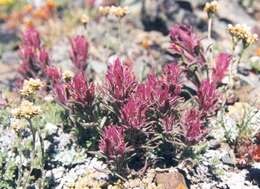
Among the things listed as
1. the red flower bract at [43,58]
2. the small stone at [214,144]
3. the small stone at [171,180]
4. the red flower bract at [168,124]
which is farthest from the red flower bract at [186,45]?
the red flower bract at [43,58]

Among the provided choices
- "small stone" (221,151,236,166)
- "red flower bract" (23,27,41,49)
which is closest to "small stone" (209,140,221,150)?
"small stone" (221,151,236,166)

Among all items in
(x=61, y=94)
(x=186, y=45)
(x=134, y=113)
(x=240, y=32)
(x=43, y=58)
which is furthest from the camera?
(x=43, y=58)

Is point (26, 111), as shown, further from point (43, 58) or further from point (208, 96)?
point (43, 58)

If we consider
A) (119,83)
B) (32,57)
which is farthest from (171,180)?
(32,57)

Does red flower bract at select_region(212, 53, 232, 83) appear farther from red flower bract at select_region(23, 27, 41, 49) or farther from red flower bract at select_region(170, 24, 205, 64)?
red flower bract at select_region(23, 27, 41, 49)

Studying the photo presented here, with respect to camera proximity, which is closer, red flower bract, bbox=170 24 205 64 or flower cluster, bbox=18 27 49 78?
red flower bract, bbox=170 24 205 64

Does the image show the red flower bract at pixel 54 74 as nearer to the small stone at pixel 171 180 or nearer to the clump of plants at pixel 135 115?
the clump of plants at pixel 135 115

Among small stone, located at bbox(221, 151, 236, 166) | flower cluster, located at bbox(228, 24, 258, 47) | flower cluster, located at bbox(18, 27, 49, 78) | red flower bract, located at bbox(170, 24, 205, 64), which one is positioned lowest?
small stone, located at bbox(221, 151, 236, 166)

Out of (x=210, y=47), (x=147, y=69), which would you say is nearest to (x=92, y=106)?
(x=210, y=47)
